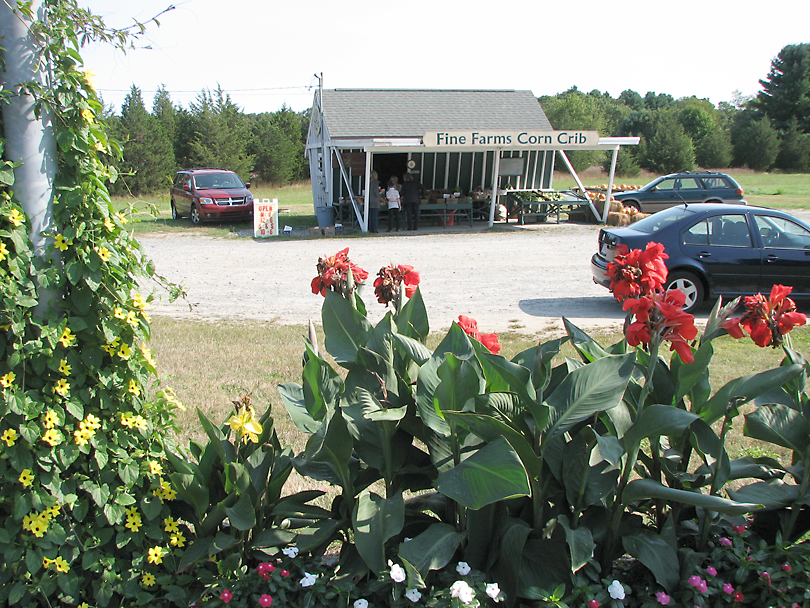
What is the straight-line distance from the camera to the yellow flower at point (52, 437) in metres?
2.12

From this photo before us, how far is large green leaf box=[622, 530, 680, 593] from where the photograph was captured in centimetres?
220

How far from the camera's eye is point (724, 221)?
28.6 feet

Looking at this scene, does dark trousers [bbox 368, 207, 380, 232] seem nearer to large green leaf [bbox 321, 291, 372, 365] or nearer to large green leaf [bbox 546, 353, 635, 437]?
large green leaf [bbox 321, 291, 372, 365]

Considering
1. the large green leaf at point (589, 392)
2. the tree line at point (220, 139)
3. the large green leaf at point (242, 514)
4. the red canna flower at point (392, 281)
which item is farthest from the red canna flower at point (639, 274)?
the tree line at point (220, 139)

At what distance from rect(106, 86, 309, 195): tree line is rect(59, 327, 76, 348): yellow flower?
36355 mm

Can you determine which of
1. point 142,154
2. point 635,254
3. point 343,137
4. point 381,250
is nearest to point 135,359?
point 635,254

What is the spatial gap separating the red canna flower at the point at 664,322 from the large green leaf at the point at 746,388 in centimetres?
39

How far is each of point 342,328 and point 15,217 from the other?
130cm

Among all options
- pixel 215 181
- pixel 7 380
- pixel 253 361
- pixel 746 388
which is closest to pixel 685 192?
pixel 215 181

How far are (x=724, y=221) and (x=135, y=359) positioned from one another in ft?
27.8

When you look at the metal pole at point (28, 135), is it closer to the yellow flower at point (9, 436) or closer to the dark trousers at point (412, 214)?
the yellow flower at point (9, 436)

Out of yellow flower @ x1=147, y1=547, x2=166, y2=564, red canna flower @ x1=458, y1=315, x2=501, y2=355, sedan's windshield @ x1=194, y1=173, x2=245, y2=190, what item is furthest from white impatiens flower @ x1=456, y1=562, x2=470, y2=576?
sedan's windshield @ x1=194, y1=173, x2=245, y2=190

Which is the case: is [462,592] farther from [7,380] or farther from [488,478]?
[7,380]

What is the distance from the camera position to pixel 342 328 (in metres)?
2.80
